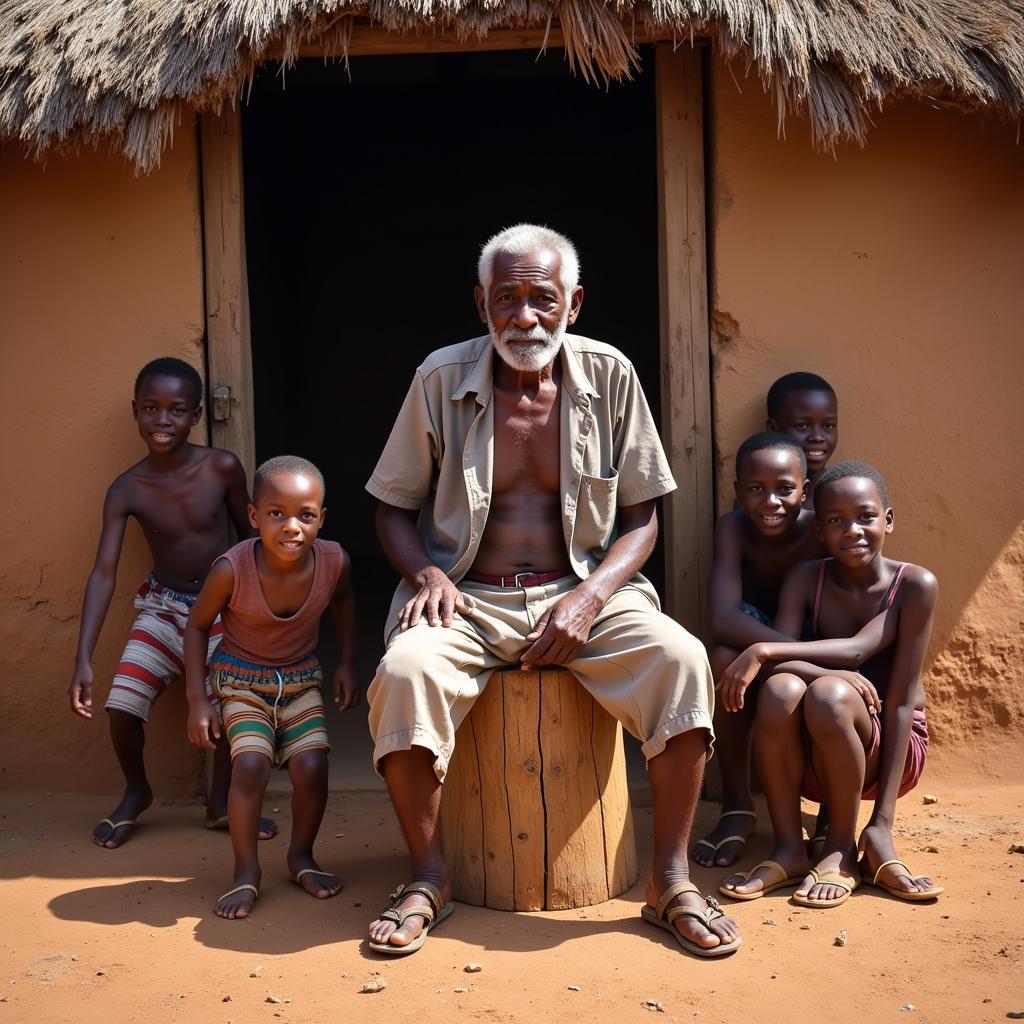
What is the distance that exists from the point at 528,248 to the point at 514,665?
1.18 metres

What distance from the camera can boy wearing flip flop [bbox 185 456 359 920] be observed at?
354 centimetres

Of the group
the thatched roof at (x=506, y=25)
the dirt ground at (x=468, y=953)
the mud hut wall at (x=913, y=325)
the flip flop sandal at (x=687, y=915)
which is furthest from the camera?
the mud hut wall at (x=913, y=325)

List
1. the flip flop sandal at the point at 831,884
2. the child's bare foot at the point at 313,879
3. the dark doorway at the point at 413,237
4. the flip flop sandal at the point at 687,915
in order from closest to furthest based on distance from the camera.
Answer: the flip flop sandal at the point at 687,915, the flip flop sandal at the point at 831,884, the child's bare foot at the point at 313,879, the dark doorway at the point at 413,237

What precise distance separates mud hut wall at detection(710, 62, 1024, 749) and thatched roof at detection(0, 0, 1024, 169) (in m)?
0.27

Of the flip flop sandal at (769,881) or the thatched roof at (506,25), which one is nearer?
the flip flop sandal at (769,881)

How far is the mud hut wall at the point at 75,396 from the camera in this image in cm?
441

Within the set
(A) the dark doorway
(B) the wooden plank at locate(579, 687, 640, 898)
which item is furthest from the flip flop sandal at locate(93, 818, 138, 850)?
(A) the dark doorway

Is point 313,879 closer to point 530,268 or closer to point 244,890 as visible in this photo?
point 244,890

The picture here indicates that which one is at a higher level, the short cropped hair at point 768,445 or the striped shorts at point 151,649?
the short cropped hair at point 768,445

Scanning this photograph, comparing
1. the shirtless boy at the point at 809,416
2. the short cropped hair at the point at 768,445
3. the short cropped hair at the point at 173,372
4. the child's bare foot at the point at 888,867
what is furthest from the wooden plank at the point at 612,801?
the short cropped hair at the point at 173,372

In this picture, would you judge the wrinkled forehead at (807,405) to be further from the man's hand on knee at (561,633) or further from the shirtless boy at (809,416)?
the man's hand on knee at (561,633)

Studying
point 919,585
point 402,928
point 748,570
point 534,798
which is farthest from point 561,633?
point 919,585

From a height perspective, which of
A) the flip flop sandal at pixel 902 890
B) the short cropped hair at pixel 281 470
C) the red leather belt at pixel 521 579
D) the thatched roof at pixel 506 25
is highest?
the thatched roof at pixel 506 25

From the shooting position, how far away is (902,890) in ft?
11.2
